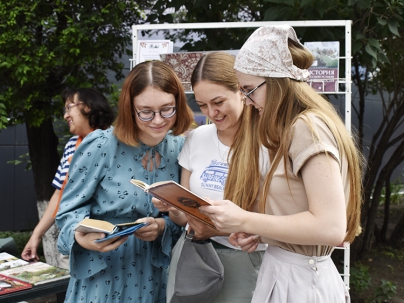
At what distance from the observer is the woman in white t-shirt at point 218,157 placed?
82.1 inches

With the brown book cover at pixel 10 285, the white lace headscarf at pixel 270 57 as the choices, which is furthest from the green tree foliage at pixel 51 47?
the white lace headscarf at pixel 270 57

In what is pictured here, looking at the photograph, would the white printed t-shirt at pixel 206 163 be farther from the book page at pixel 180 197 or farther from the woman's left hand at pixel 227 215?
the woman's left hand at pixel 227 215

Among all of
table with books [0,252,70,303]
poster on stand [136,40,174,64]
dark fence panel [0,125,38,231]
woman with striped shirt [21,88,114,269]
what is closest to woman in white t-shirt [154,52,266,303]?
table with books [0,252,70,303]

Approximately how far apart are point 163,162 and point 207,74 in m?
0.44

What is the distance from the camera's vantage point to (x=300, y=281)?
1576 millimetres

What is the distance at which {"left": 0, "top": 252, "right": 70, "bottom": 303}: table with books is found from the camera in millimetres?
2600

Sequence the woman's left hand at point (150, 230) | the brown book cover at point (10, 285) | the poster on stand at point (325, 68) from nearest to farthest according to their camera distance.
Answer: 1. the woman's left hand at point (150, 230)
2. the brown book cover at point (10, 285)
3. the poster on stand at point (325, 68)

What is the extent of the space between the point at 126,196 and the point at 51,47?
3.14m

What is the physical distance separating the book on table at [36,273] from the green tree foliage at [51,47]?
4.87 feet

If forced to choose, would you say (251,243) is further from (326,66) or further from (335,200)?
(326,66)

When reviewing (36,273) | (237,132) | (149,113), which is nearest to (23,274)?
(36,273)

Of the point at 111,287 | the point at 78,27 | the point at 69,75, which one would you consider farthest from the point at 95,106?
the point at 111,287

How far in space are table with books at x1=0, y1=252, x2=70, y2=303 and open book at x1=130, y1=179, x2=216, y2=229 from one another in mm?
1370

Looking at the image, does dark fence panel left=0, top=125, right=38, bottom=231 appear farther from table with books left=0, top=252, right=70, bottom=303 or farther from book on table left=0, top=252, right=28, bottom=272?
table with books left=0, top=252, right=70, bottom=303
